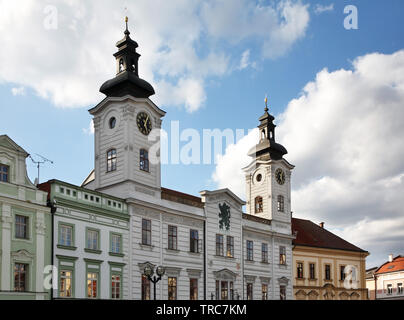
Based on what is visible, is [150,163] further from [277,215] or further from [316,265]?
[316,265]

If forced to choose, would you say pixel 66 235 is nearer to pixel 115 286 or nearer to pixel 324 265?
pixel 115 286

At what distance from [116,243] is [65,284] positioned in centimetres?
493

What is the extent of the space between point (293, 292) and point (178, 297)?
16.3 m

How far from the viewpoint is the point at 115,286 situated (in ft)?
114

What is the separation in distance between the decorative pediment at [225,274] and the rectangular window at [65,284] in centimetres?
1398

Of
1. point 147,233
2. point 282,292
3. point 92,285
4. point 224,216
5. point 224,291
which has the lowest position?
point 282,292

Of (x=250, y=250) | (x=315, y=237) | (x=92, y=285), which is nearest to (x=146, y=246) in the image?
(x=92, y=285)

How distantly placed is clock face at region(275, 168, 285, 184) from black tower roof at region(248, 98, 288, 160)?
126 cm

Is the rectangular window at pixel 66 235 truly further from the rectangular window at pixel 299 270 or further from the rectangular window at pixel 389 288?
the rectangular window at pixel 389 288

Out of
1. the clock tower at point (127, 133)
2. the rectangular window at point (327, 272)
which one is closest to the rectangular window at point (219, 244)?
the clock tower at point (127, 133)

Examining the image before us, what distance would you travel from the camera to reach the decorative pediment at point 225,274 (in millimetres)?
42925

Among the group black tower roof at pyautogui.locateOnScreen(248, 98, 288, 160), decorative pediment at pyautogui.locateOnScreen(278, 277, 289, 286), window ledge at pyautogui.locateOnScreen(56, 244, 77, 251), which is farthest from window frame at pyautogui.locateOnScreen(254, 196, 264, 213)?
window ledge at pyautogui.locateOnScreen(56, 244, 77, 251)

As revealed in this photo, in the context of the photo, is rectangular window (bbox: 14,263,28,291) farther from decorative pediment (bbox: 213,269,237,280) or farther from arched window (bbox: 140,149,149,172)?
decorative pediment (bbox: 213,269,237,280)
